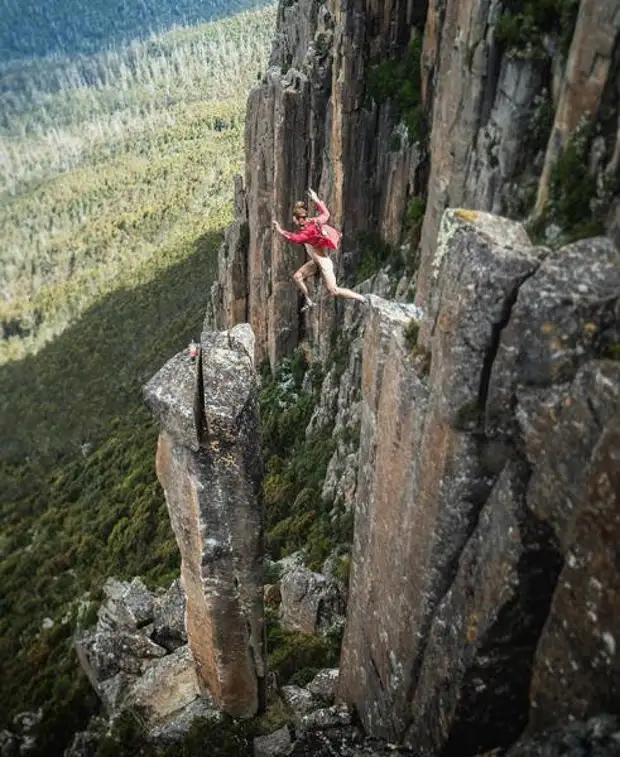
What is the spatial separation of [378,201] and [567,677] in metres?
52.0

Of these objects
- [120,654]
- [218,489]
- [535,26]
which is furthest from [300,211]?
[120,654]

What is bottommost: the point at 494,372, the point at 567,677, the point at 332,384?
the point at 332,384

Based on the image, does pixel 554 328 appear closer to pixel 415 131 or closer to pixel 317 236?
pixel 317 236

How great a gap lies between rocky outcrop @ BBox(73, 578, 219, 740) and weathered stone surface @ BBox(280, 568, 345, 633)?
5687 mm

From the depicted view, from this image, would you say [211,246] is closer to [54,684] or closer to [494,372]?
[54,684]

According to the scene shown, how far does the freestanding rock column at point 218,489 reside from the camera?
62.0ft

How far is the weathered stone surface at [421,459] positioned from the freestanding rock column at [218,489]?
11.1ft

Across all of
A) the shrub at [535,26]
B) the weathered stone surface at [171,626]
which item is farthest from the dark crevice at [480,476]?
the shrub at [535,26]

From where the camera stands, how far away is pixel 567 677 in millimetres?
10430

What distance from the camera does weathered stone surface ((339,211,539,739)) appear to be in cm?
1236

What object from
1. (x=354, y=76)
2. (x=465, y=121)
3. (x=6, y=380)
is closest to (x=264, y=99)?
(x=354, y=76)

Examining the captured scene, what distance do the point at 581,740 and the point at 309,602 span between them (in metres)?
27.3

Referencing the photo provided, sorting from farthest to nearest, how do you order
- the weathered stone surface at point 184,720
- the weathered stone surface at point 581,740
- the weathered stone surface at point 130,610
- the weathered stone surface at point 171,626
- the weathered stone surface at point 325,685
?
the weathered stone surface at point 130,610 < the weathered stone surface at point 171,626 < the weathered stone surface at point 325,685 < the weathered stone surface at point 184,720 < the weathered stone surface at point 581,740

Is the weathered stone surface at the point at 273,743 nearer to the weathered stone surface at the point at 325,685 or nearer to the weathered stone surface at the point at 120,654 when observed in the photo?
the weathered stone surface at the point at 325,685
